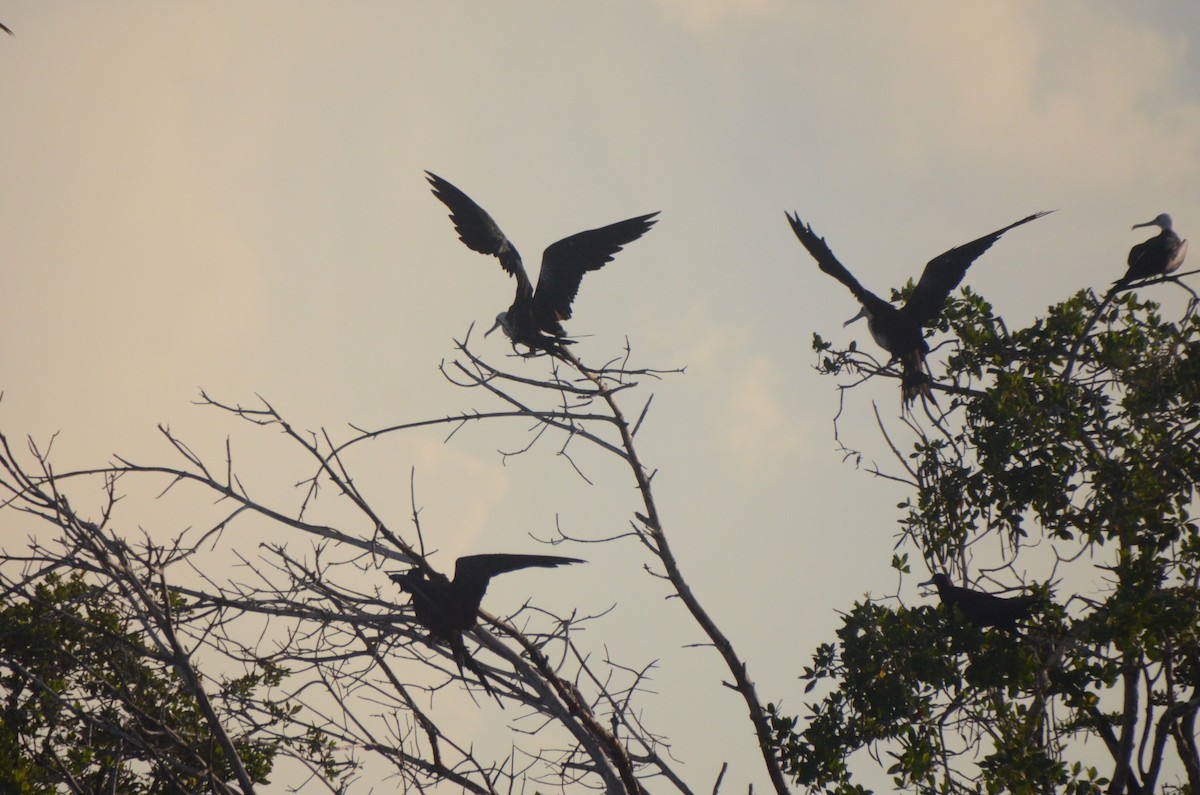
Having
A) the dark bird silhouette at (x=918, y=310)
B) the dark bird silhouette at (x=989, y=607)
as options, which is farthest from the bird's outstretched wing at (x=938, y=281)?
the dark bird silhouette at (x=989, y=607)

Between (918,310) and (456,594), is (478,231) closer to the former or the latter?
(918,310)

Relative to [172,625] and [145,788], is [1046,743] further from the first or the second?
[145,788]

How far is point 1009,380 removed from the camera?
212 inches

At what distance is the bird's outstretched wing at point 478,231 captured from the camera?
7.80 meters

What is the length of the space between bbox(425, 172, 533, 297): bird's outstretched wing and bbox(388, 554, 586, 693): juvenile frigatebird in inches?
140

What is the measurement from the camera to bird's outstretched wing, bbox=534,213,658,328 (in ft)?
24.5

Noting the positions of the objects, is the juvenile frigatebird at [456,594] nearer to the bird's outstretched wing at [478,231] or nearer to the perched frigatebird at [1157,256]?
the bird's outstretched wing at [478,231]

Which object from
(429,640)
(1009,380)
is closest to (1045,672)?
(1009,380)

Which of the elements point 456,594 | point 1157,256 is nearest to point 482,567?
point 456,594

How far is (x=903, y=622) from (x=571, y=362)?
2.21 metres

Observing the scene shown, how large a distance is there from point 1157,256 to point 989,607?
13.2 ft

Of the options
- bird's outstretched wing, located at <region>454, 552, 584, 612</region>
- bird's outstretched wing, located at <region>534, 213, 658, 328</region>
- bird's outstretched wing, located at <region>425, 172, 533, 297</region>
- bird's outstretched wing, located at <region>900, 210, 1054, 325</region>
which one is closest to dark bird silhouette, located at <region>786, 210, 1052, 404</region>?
bird's outstretched wing, located at <region>900, 210, 1054, 325</region>

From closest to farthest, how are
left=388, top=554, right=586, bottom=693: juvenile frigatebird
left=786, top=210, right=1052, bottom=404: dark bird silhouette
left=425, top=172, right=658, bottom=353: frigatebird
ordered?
left=388, top=554, right=586, bottom=693: juvenile frigatebird
left=786, top=210, right=1052, bottom=404: dark bird silhouette
left=425, top=172, right=658, bottom=353: frigatebird

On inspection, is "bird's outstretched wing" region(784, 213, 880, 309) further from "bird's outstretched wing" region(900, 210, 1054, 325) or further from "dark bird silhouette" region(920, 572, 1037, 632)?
"dark bird silhouette" region(920, 572, 1037, 632)
